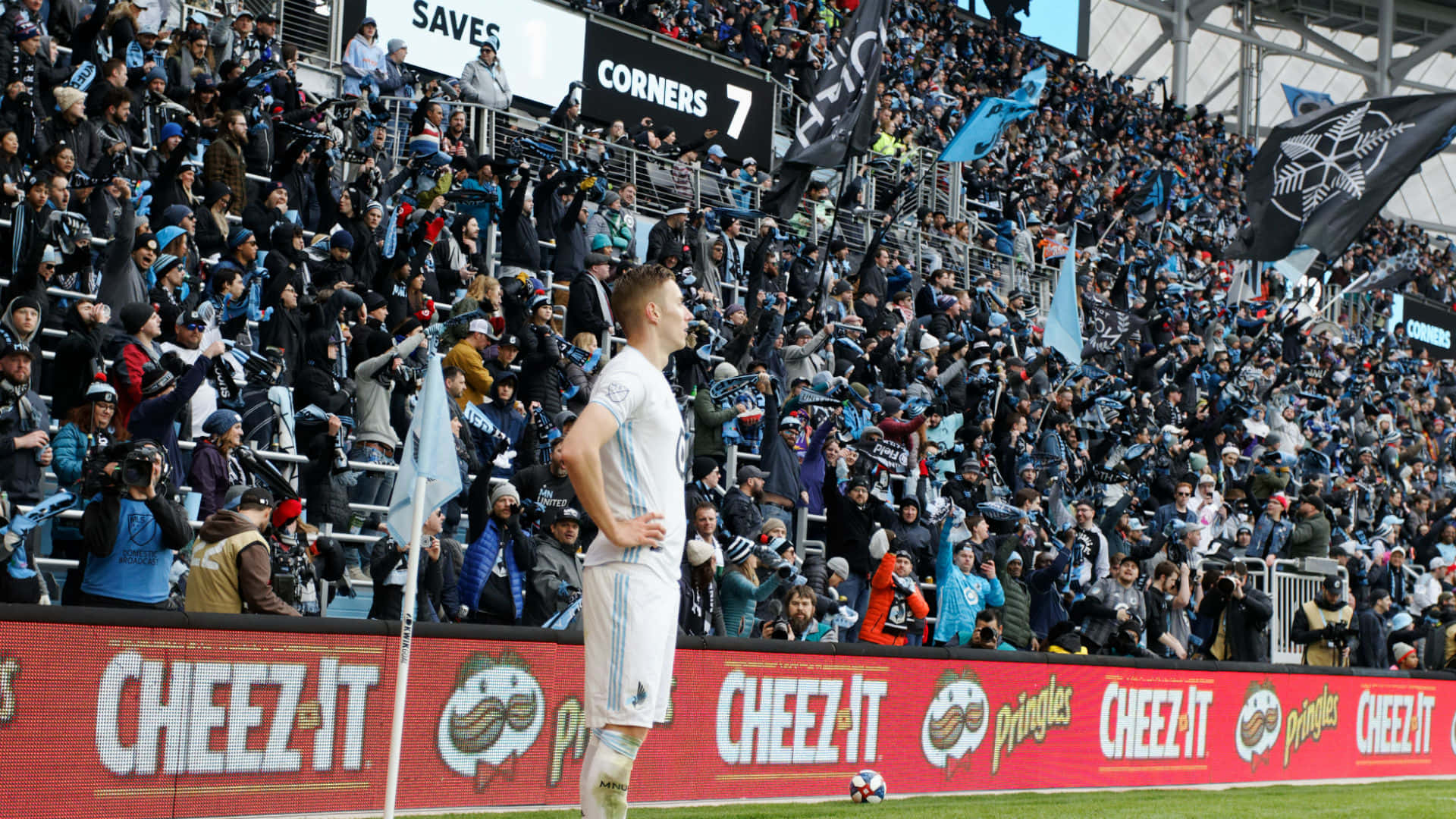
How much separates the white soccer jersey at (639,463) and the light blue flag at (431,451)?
2.05m

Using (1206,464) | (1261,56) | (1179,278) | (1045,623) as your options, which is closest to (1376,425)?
(1179,278)

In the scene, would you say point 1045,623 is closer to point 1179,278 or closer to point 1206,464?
point 1206,464

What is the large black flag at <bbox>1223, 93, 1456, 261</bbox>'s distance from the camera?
19.6 metres

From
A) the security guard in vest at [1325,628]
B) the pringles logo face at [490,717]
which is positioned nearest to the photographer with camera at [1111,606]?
the security guard in vest at [1325,628]

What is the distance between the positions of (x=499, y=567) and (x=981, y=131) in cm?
1261

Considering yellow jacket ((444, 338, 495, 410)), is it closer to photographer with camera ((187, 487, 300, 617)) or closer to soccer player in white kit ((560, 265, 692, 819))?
photographer with camera ((187, 487, 300, 617))

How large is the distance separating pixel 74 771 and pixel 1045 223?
81.5 feet

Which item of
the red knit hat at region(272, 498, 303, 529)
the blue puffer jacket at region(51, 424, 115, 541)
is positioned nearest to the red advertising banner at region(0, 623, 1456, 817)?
the red knit hat at region(272, 498, 303, 529)

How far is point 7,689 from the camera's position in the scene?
6.92m

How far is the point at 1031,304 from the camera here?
87.7 ft

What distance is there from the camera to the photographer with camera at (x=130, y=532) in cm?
844

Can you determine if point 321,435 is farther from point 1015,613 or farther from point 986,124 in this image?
point 986,124

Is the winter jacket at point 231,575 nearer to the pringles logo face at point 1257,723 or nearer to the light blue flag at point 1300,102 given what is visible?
the pringles logo face at point 1257,723

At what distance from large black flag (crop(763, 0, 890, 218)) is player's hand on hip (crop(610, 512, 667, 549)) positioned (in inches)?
557
